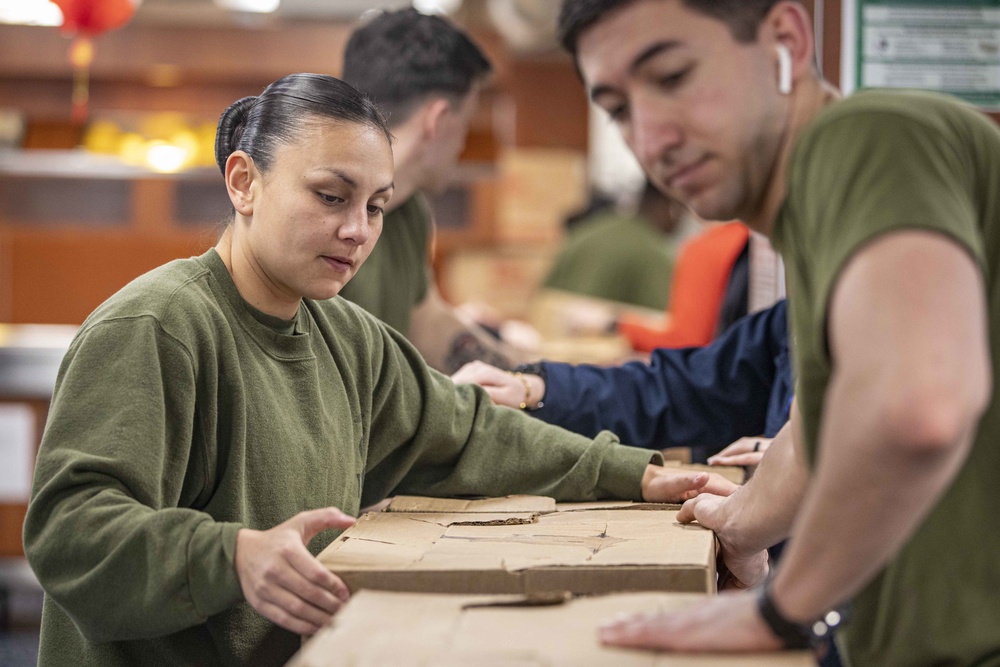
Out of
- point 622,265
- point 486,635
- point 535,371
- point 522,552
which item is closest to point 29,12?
point 622,265

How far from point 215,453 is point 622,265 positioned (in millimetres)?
4304

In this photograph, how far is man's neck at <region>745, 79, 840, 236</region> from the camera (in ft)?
3.63

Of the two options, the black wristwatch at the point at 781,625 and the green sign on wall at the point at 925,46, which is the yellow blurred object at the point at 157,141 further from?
the black wristwatch at the point at 781,625

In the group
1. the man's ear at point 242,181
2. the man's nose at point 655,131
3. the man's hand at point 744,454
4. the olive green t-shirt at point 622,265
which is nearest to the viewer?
the man's nose at point 655,131

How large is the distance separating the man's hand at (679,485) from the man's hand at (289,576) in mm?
646

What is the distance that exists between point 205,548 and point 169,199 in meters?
5.55

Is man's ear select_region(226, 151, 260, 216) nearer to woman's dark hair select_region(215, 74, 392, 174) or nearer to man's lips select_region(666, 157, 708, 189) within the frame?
woman's dark hair select_region(215, 74, 392, 174)

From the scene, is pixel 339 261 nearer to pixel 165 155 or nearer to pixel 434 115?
pixel 434 115

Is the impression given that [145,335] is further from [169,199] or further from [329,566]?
[169,199]

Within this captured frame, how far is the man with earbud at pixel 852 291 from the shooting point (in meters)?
0.86

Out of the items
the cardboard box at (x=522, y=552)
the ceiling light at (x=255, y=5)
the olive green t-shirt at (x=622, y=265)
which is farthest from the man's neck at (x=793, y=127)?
the ceiling light at (x=255, y=5)

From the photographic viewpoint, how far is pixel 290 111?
1.56 metres

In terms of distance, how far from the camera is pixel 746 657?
100 centimetres

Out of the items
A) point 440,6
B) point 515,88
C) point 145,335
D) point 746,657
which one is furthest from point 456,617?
point 515,88
